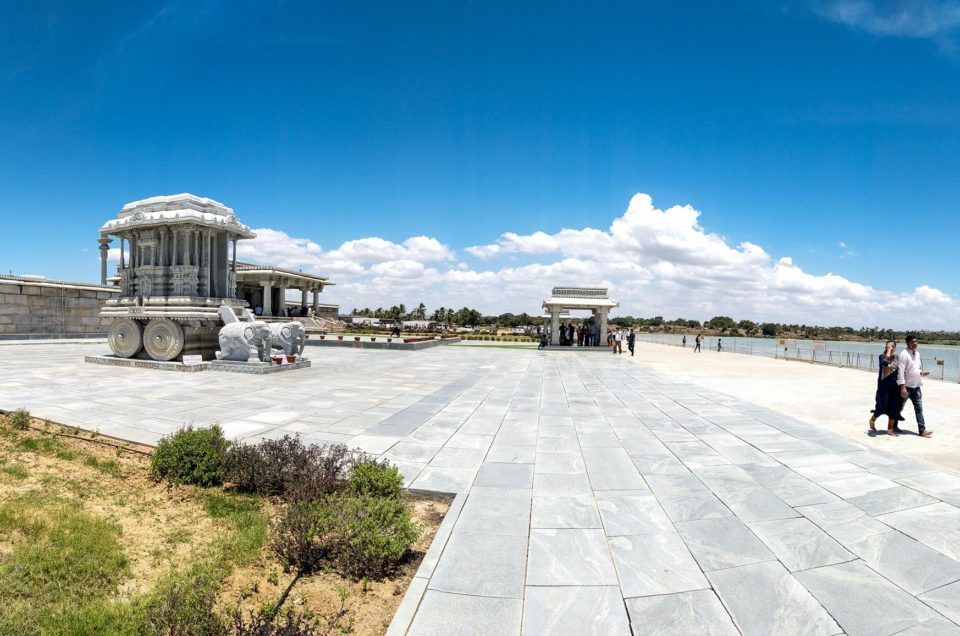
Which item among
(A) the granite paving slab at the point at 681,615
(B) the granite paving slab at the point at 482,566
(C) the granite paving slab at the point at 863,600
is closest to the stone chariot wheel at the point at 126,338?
(B) the granite paving slab at the point at 482,566

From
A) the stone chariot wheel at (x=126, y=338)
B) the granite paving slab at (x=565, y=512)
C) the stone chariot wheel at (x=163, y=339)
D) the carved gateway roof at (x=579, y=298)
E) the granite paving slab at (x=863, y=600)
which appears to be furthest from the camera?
the carved gateway roof at (x=579, y=298)

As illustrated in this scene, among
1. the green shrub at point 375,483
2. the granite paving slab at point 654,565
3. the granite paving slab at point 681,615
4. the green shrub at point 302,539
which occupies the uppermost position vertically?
the green shrub at point 375,483

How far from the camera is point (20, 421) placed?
650 cm

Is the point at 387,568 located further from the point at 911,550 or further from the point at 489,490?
the point at 911,550

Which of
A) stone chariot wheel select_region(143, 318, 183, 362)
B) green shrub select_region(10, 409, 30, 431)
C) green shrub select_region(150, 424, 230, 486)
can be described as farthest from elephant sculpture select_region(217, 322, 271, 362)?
green shrub select_region(150, 424, 230, 486)

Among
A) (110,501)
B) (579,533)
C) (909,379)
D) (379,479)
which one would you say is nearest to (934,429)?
(909,379)

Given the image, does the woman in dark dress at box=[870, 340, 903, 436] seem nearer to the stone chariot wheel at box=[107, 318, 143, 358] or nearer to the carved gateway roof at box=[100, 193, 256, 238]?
the carved gateway roof at box=[100, 193, 256, 238]

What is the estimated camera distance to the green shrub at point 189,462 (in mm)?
4926

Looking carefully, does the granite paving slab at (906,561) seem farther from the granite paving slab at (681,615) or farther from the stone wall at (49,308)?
the stone wall at (49,308)

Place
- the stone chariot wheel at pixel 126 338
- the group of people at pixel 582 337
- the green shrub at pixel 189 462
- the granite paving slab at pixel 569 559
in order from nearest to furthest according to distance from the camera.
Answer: the granite paving slab at pixel 569 559, the green shrub at pixel 189 462, the stone chariot wheel at pixel 126 338, the group of people at pixel 582 337

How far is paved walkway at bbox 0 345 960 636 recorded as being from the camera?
2.91 metres

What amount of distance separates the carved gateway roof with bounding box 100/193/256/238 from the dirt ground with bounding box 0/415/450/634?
1052 centimetres

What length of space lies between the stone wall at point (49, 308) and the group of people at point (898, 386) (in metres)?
34.5

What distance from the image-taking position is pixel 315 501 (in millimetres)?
3879
